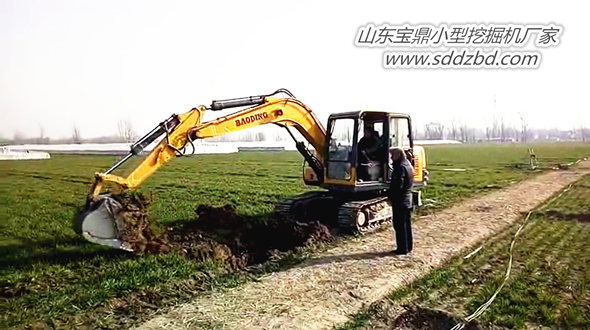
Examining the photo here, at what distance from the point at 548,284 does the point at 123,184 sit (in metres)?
7.05

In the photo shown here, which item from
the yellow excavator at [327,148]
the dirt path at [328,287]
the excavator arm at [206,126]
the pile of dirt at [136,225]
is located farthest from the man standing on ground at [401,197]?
the pile of dirt at [136,225]

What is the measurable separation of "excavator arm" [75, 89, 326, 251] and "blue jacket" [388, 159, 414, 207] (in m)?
3.02

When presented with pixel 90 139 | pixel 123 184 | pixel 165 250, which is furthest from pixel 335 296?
pixel 90 139

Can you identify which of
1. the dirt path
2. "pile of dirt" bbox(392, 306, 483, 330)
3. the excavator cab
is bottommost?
"pile of dirt" bbox(392, 306, 483, 330)

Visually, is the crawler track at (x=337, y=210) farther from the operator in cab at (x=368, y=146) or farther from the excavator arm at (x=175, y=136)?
the excavator arm at (x=175, y=136)

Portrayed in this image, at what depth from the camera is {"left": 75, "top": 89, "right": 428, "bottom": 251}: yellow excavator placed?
31.4ft

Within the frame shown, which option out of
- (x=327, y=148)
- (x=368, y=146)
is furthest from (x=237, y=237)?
(x=368, y=146)

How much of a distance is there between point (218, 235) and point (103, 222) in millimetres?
2986

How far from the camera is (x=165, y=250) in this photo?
931 cm

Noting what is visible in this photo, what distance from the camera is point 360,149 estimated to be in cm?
1166

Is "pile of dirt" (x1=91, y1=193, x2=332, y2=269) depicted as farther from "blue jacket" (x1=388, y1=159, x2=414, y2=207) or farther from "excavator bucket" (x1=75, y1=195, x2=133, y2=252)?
"blue jacket" (x1=388, y1=159, x2=414, y2=207)

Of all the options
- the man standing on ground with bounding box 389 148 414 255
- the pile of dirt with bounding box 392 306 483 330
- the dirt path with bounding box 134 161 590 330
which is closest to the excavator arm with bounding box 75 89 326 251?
the dirt path with bounding box 134 161 590 330

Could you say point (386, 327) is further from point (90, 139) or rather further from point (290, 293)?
point (90, 139)

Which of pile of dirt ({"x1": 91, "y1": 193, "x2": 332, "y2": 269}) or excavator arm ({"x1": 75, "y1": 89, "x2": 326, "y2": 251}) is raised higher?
excavator arm ({"x1": 75, "y1": 89, "x2": 326, "y2": 251})
